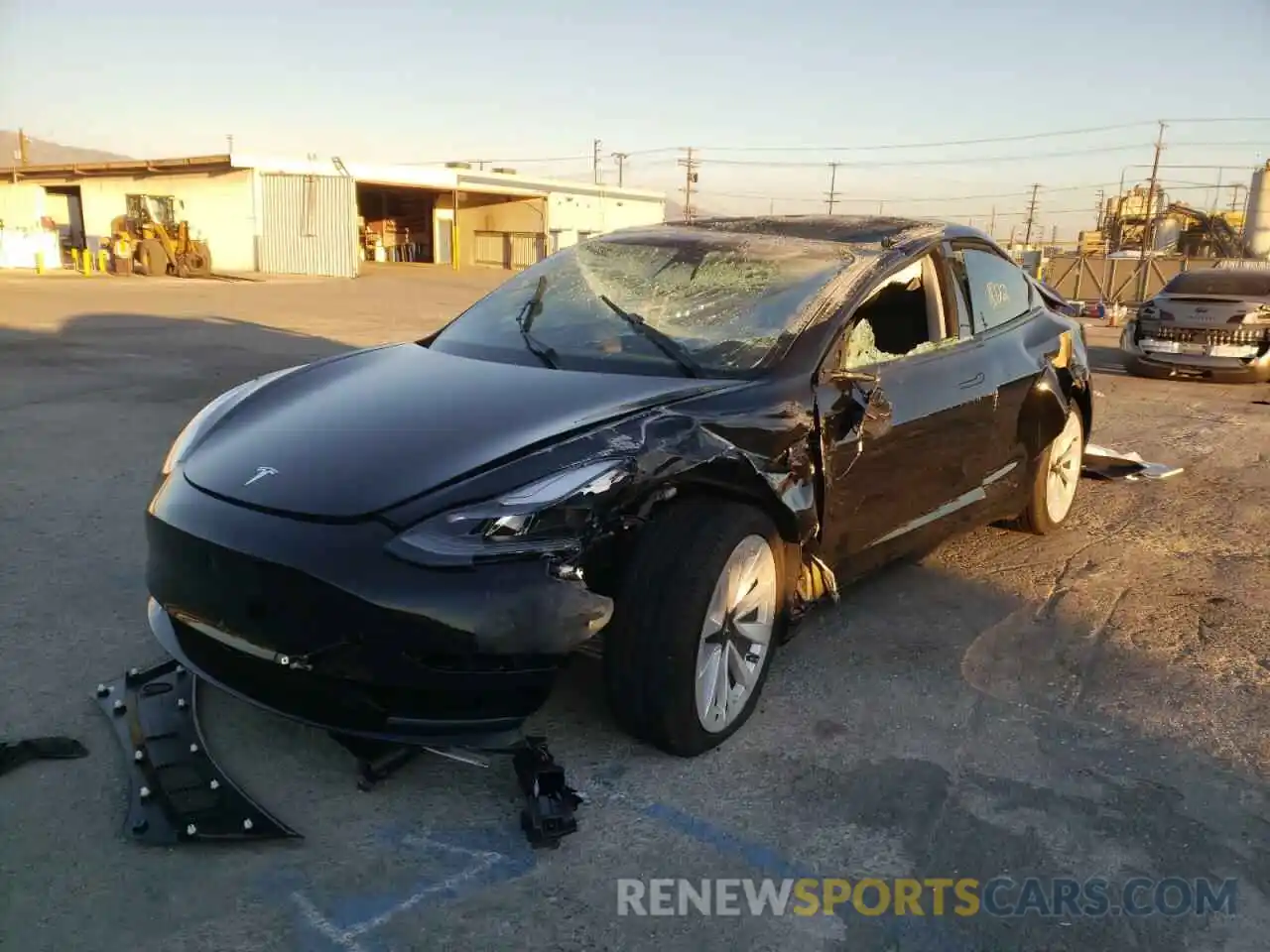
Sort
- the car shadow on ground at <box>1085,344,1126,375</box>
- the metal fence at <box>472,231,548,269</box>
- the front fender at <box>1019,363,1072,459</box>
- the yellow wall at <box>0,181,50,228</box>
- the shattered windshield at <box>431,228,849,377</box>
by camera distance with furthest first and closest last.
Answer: the metal fence at <box>472,231,548,269</box> < the yellow wall at <box>0,181,50,228</box> < the car shadow on ground at <box>1085,344,1126,375</box> < the front fender at <box>1019,363,1072,459</box> < the shattered windshield at <box>431,228,849,377</box>

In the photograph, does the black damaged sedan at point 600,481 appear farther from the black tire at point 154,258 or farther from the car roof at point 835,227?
the black tire at point 154,258

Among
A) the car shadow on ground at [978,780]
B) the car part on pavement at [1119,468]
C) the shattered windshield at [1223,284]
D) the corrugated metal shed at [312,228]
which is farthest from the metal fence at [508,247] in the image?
the car shadow on ground at [978,780]

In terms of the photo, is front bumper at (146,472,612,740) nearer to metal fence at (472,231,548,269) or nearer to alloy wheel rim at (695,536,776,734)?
alloy wheel rim at (695,536,776,734)

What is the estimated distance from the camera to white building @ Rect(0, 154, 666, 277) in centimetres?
3183

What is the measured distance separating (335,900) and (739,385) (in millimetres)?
1924

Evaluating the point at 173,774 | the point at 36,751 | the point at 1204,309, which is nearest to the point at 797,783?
the point at 173,774

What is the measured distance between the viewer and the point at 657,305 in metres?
3.86

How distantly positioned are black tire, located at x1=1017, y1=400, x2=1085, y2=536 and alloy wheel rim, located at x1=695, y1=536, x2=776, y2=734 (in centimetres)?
240

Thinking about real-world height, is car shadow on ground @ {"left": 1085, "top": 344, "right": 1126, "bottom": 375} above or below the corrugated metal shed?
below

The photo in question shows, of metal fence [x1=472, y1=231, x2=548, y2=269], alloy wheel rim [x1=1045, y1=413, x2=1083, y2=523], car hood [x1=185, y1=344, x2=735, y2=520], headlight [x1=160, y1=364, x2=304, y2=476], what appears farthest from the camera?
metal fence [x1=472, y1=231, x2=548, y2=269]

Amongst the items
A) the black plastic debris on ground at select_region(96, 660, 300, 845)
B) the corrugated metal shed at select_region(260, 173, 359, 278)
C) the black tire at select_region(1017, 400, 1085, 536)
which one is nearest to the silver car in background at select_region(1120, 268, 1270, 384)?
the black tire at select_region(1017, 400, 1085, 536)

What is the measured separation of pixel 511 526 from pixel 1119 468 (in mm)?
5579

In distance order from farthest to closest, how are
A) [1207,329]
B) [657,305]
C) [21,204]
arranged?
[21,204] < [1207,329] < [657,305]

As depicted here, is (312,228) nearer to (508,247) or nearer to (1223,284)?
(508,247)
